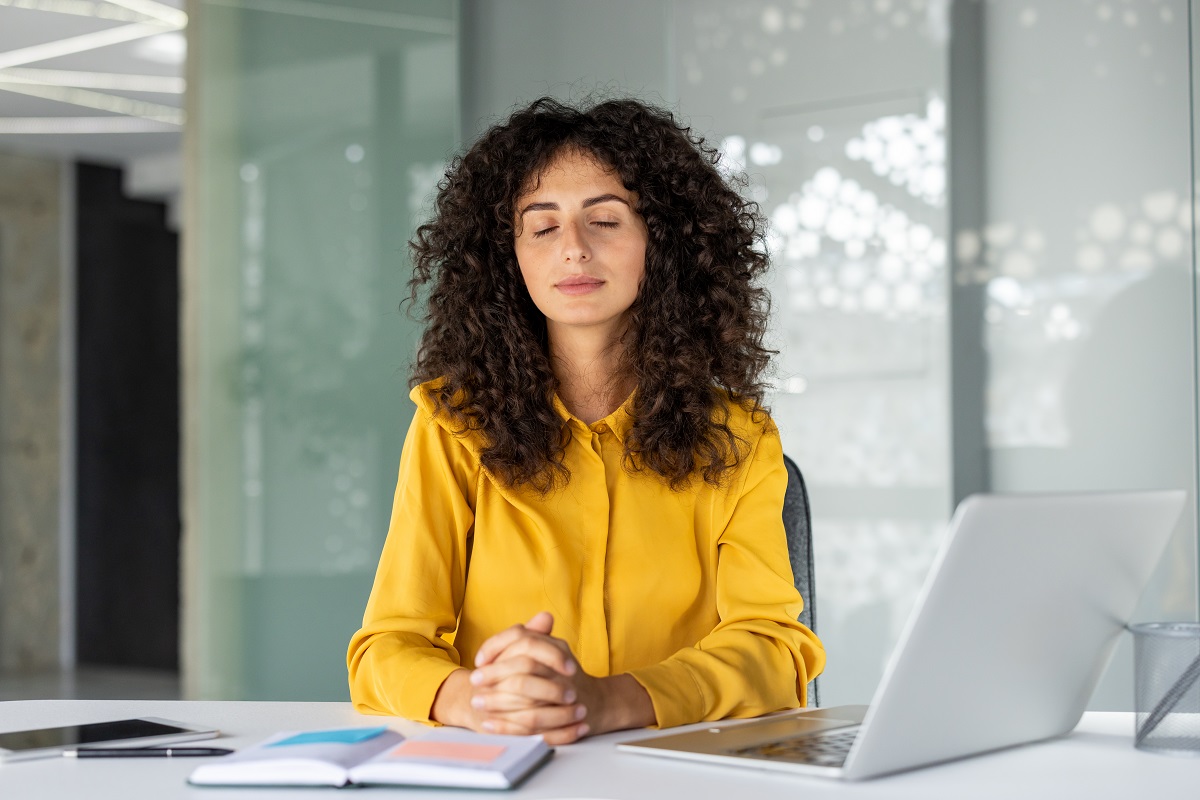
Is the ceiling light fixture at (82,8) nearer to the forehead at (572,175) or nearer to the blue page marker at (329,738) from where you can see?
the forehead at (572,175)

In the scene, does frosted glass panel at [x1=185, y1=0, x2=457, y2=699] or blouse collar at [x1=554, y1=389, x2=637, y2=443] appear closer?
blouse collar at [x1=554, y1=389, x2=637, y2=443]

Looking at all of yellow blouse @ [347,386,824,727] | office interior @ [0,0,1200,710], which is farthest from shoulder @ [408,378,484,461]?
office interior @ [0,0,1200,710]

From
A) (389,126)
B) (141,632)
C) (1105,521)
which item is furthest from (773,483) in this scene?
(141,632)

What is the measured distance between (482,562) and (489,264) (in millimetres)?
455

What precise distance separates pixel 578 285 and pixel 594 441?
20 cm

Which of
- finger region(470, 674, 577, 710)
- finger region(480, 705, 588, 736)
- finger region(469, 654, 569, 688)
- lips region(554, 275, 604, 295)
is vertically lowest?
finger region(480, 705, 588, 736)

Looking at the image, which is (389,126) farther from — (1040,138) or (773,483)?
(773,483)

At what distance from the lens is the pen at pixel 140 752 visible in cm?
108

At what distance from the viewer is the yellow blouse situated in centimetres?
151

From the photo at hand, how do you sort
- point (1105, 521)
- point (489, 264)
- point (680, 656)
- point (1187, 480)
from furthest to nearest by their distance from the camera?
point (1187, 480) < point (489, 264) < point (680, 656) < point (1105, 521)

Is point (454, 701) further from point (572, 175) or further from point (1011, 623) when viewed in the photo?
point (572, 175)

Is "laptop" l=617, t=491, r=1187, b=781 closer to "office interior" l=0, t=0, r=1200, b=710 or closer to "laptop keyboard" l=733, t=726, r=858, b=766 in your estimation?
"laptop keyboard" l=733, t=726, r=858, b=766

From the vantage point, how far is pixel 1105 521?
1.03 m

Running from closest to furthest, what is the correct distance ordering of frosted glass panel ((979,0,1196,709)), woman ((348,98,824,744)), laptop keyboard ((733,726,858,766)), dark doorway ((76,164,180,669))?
laptop keyboard ((733,726,858,766)), woman ((348,98,824,744)), frosted glass panel ((979,0,1196,709)), dark doorway ((76,164,180,669))
